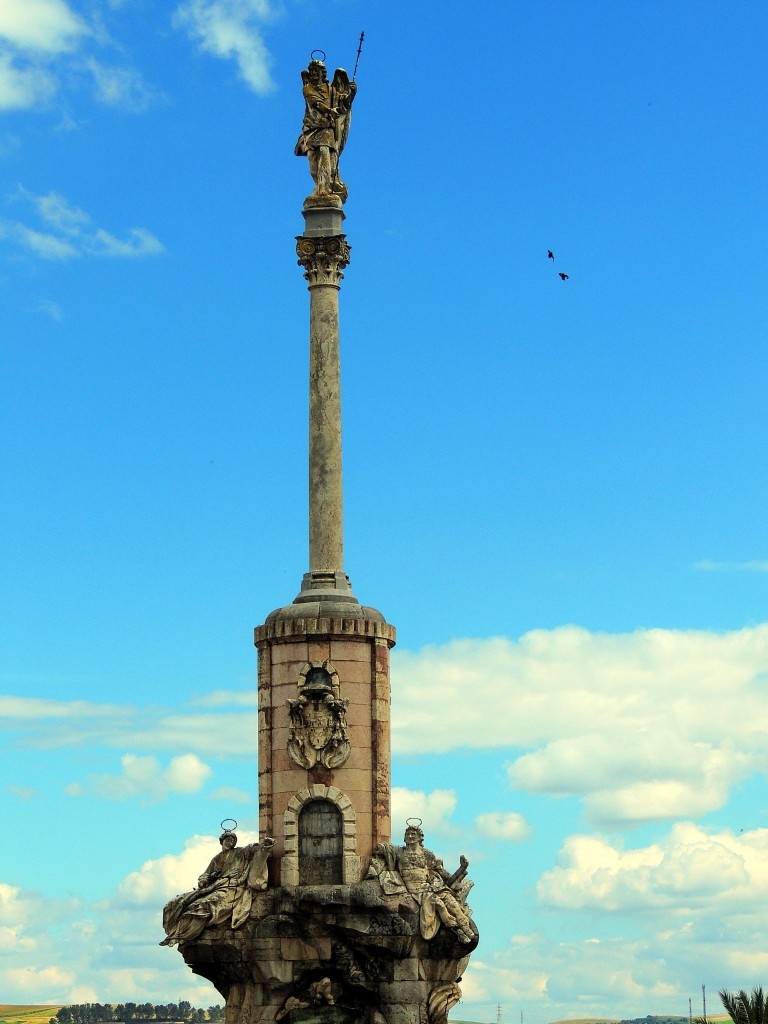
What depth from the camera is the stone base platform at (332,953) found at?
41.4 meters

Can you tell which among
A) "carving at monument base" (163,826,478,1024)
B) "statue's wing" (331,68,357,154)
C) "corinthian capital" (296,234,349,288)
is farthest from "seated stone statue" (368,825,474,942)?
"statue's wing" (331,68,357,154)

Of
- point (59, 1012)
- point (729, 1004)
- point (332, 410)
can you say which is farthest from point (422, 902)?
point (59, 1012)

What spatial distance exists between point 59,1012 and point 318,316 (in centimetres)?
12051

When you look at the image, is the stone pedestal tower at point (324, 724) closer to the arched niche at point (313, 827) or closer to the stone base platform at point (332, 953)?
the arched niche at point (313, 827)

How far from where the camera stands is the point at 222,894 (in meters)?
42.1

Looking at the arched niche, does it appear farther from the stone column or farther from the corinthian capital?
the corinthian capital

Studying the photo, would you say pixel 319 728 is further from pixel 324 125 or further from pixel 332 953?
pixel 324 125

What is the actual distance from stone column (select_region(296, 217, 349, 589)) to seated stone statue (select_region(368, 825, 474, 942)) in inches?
262

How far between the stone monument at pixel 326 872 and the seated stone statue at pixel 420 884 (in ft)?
0.10

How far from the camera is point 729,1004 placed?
37.7 m

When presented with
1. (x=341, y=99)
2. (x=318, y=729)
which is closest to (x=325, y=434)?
(x=318, y=729)

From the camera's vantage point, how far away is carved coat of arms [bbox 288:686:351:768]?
1688 inches

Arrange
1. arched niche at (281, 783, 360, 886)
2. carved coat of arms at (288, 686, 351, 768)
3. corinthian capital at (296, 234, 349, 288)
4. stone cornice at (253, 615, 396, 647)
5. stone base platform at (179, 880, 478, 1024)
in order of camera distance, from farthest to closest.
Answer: corinthian capital at (296, 234, 349, 288), stone cornice at (253, 615, 396, 647), carved coat of arms at (288, 686, 351, 768), arched niche at (281, 783, 360, 886), stone base platform at (179, 880, 478, 1024)

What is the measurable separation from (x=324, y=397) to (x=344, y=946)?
13.2 metres
